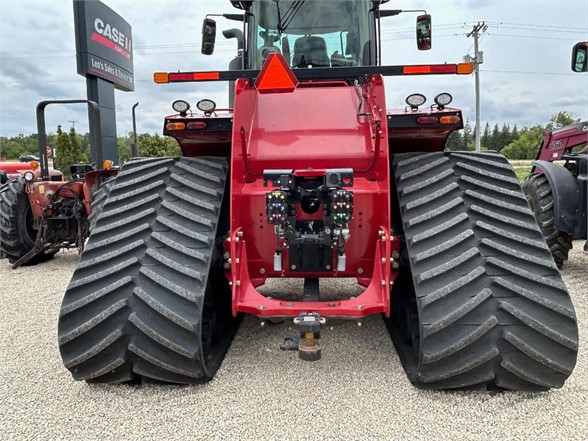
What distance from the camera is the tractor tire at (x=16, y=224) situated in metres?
7.41

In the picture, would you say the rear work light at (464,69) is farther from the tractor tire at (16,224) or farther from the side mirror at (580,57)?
the tractor tire at (16,224)

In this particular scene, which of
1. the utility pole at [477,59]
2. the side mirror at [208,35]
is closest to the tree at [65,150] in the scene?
the utility pole at [477,59]

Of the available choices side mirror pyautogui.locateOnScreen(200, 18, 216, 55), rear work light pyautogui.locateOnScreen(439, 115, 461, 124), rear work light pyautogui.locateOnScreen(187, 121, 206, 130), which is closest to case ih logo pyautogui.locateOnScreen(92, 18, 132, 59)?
side mirror pyautogui.locateOnScreen(200, 18, 216, 55)

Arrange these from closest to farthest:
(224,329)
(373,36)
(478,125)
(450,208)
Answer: (450,208)
(224,329)
(373,36)
(478,125)

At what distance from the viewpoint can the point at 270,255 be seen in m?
3.41

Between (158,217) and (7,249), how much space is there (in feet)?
17.7

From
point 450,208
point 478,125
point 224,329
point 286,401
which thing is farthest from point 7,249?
point 478,125

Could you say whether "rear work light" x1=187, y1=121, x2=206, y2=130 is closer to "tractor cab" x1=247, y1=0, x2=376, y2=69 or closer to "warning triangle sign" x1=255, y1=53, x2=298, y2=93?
"warning triangle sign" x1=255, y1=53, x2=298, y2=93

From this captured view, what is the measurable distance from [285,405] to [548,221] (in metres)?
4.85

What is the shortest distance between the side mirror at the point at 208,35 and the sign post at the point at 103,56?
852cm

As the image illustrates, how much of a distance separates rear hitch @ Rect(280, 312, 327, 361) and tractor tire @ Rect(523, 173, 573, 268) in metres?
4.56

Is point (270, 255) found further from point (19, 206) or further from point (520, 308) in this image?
point (19, 206)

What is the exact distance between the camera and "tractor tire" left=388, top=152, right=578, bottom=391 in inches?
108

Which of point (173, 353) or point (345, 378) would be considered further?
point (345, 378)
